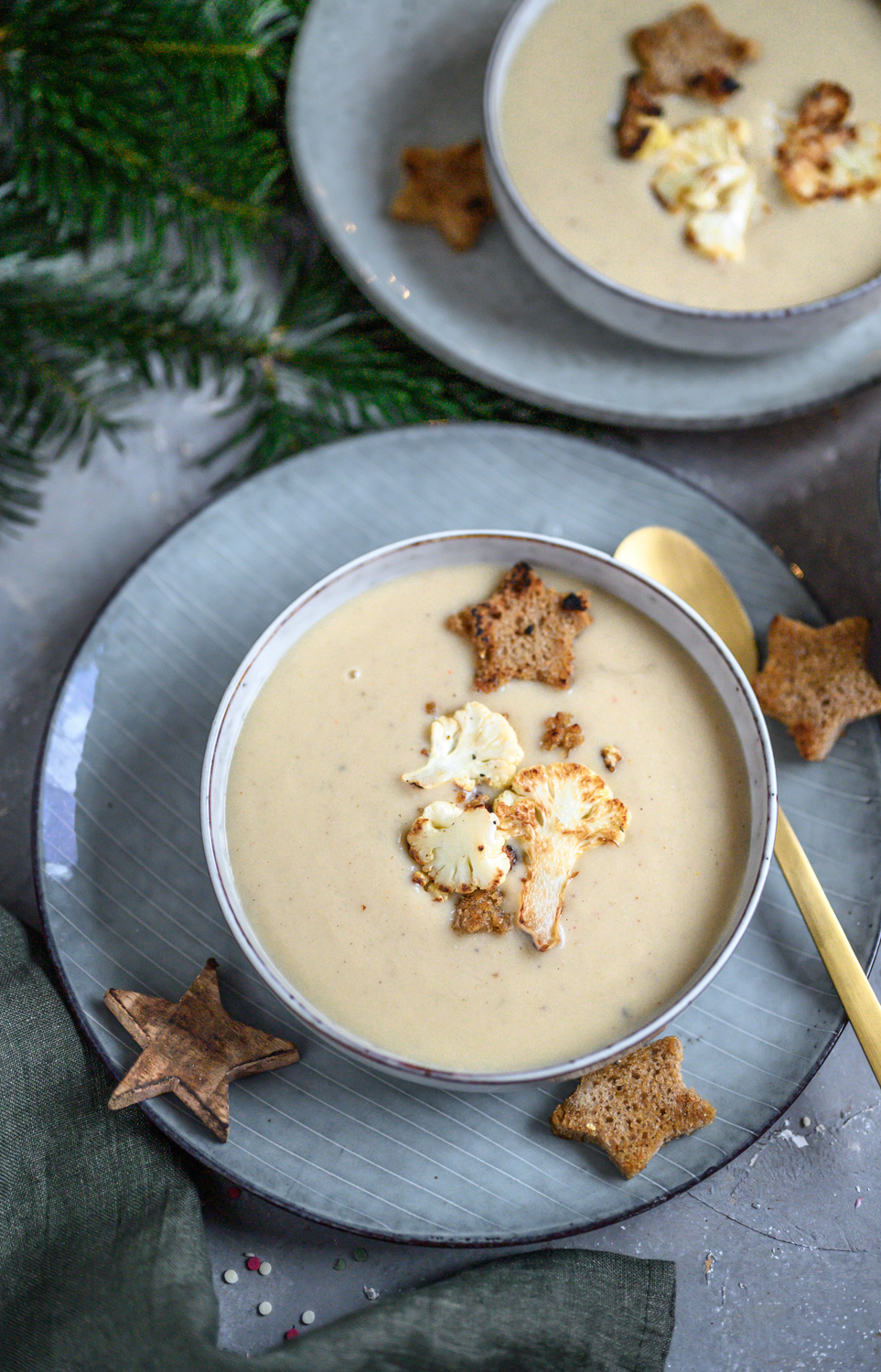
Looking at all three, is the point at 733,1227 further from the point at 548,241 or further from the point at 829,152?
the point at 829,152

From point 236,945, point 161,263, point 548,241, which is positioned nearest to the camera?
point 236,945

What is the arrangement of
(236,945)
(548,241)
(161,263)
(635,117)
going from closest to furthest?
(236,945) < (548,241) < (635,117) < (161,263)

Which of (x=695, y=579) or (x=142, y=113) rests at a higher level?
(x=142, y=113)

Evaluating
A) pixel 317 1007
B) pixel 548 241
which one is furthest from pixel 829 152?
pixel 317 1007

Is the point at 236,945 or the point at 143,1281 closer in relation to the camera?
the point at 143,1281

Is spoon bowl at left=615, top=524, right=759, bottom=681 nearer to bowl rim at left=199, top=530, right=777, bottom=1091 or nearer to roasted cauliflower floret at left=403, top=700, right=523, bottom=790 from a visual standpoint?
bowl rim at left=199, top=530, right=777, bottom=1091

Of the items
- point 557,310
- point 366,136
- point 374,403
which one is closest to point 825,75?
point 557,310
